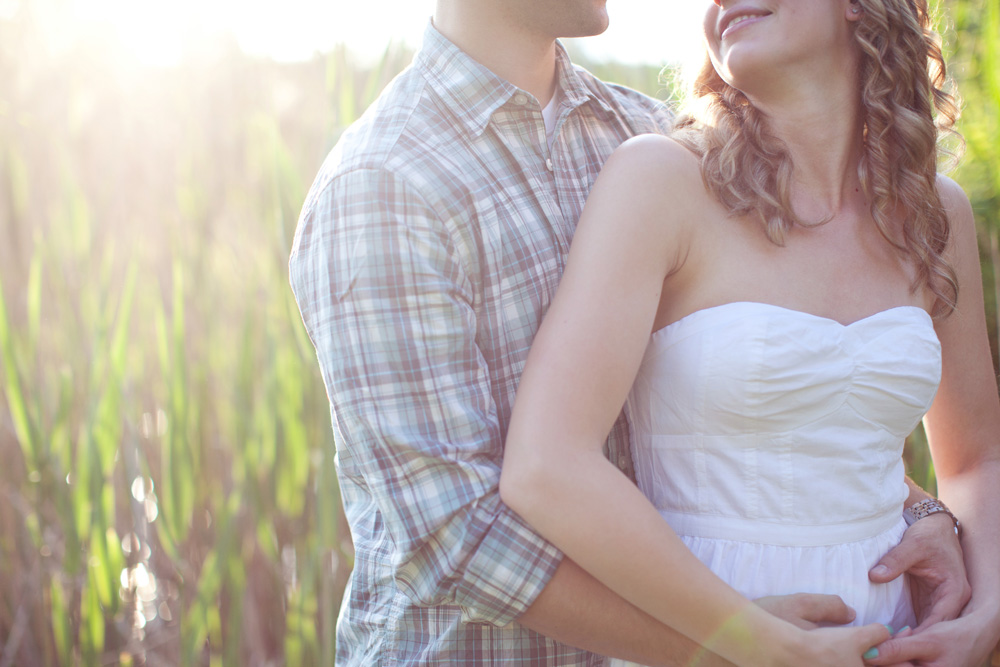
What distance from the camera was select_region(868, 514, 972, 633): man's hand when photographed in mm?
1105

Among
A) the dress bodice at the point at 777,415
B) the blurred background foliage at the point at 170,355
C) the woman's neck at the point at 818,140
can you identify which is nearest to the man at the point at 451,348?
the dress bodice at the point at 777,415

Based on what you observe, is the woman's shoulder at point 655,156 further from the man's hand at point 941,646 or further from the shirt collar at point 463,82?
the man's hand at point 941,646

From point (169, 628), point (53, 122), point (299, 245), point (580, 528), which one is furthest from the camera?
point (53, 122)

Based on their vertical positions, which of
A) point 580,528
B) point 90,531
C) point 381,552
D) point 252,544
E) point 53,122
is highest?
point 53,122

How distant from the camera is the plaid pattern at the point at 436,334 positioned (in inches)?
37.0

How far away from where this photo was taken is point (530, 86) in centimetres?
128

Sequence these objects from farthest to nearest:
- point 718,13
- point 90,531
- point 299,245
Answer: point 90,531
point 718,13
point 299,245

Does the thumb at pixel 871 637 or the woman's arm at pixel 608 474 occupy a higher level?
the woman's arm at pixel 608 474

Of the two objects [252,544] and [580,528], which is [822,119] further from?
[252,544]

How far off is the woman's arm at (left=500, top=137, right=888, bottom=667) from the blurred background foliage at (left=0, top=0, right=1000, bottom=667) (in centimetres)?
71

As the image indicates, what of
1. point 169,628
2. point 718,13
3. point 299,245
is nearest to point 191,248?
point 169,628

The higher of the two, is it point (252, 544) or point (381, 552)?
point (381, 552)

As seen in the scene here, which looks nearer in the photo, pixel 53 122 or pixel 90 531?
pixel 90 531

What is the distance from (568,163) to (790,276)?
0.37 metres
